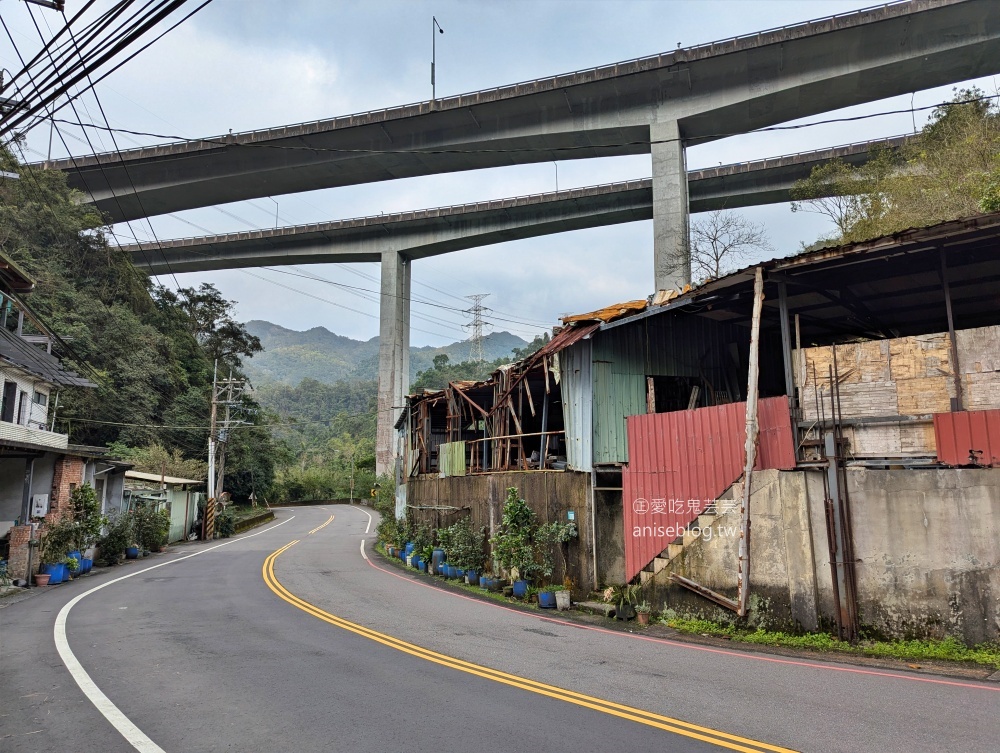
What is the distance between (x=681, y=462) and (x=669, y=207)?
18670mm

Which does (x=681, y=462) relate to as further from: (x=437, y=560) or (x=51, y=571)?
(x=51, y=571)

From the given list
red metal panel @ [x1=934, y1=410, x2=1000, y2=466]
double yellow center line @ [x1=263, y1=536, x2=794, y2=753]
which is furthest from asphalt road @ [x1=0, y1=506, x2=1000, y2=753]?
red metal panel @ [x1=934, y1=410, x2=1000, y2=466]

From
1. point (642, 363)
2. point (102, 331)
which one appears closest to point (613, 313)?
point (642, 363)

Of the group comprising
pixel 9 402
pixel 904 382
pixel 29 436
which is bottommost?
pixel 29 436

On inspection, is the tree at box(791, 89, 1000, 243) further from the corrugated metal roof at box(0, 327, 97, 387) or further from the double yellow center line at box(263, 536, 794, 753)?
the corrugated metal roof at box(0, 327, 97, 387)

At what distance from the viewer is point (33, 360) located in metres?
24.2

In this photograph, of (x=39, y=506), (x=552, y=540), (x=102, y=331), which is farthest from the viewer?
(x=102, y=331)

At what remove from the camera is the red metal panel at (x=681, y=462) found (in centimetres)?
1112

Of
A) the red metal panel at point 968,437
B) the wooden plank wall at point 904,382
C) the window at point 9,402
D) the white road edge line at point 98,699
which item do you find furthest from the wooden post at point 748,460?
the window at point 9,402

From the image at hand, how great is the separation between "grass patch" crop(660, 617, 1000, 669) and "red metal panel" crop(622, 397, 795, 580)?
2.19 m

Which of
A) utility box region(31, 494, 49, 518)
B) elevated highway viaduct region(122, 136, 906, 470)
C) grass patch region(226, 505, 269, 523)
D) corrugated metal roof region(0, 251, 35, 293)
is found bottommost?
grass patch region(226, 505, 269, 523)

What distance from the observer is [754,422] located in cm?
1087

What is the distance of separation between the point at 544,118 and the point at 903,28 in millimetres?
14273

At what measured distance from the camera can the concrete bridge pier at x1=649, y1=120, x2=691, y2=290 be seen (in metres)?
27.5
